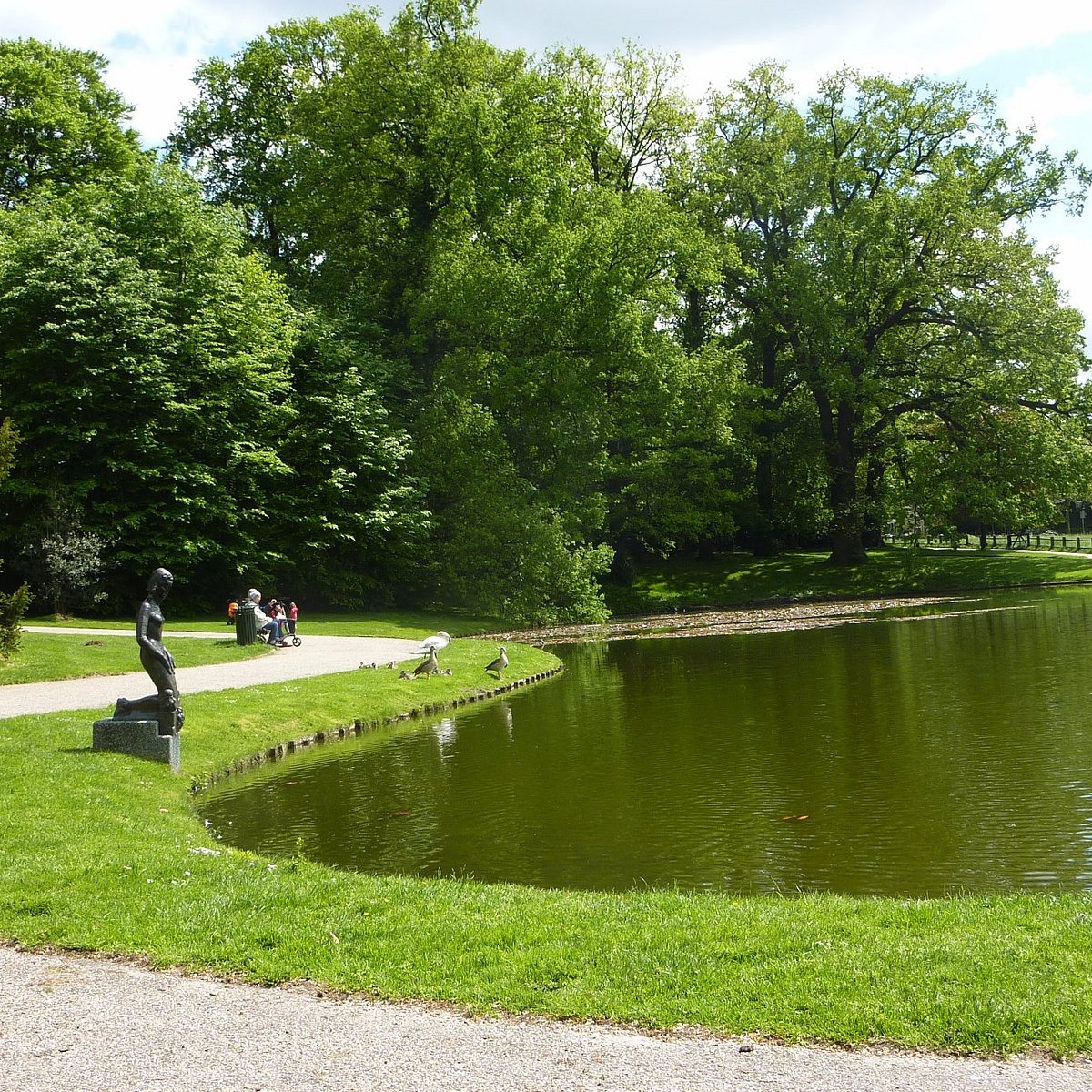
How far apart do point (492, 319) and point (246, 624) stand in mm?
18700

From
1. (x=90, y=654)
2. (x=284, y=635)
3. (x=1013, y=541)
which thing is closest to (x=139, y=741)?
(x=90, y=654)

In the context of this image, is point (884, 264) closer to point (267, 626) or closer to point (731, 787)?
point (267, 626)

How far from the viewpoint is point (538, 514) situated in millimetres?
43031

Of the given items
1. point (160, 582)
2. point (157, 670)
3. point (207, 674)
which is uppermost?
point (160, 582)

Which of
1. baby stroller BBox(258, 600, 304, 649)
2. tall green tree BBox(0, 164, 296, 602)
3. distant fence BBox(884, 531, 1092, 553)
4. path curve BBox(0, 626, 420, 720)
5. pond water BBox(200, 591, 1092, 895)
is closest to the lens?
pond water BBox(200, 591, 1092, 895)

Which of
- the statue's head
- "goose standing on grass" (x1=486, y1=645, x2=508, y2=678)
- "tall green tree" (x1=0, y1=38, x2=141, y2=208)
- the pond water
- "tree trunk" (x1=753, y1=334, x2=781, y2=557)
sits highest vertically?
"tall green tree" (x1=0, y1=38, x2=141, y2=208)

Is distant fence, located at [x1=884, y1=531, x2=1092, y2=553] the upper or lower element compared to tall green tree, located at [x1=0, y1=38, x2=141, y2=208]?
lower

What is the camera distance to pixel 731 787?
44.5ft

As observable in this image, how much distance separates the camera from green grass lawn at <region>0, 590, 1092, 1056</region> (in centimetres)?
592

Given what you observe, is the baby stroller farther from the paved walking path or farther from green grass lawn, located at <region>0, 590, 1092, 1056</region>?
the paved walking path

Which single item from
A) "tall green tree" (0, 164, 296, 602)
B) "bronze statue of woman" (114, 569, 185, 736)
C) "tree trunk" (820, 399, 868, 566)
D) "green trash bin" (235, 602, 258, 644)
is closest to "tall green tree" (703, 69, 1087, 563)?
"tree trunk" (820, 399, 868, 566)

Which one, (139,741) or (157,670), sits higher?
(157,670)

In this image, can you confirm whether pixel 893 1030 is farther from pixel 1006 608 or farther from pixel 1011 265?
pixel 1011 265

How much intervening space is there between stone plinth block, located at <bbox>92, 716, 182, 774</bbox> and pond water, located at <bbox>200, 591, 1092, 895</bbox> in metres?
0.89
